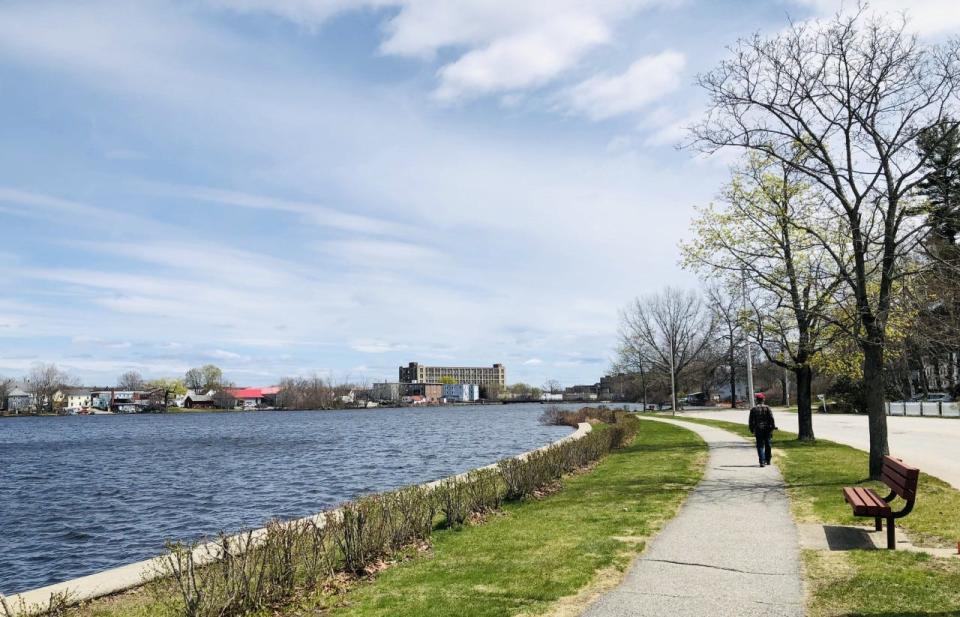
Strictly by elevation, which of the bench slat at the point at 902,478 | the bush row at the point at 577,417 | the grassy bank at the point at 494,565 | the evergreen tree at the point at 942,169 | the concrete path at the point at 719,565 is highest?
the evergreen tree at the point at 942,169

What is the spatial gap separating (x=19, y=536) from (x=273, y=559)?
13.8m

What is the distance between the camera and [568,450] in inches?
728

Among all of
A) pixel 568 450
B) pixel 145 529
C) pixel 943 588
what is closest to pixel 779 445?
pixel 568 450

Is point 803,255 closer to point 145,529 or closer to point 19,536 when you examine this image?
point 145,529

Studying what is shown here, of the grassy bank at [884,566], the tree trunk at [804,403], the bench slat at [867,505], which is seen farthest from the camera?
the tree trunk at [804,403]

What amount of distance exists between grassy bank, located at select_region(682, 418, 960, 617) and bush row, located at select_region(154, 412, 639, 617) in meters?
5.23

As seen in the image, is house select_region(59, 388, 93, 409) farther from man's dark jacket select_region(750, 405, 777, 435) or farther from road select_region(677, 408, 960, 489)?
man's dark jacket select_region(750, 405, 777, 435)

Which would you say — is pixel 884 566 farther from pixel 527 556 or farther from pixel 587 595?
pixel 527 556

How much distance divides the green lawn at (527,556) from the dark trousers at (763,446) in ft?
8.44

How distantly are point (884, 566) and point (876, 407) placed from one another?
7.53 meters

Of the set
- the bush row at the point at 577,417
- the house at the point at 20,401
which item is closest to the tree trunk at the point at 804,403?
the bush row at the point at 577,417

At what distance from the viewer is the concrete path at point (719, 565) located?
6.66 m

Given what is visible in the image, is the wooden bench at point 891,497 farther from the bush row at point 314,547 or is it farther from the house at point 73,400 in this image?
the house at point 73,400

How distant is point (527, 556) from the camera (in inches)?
358
